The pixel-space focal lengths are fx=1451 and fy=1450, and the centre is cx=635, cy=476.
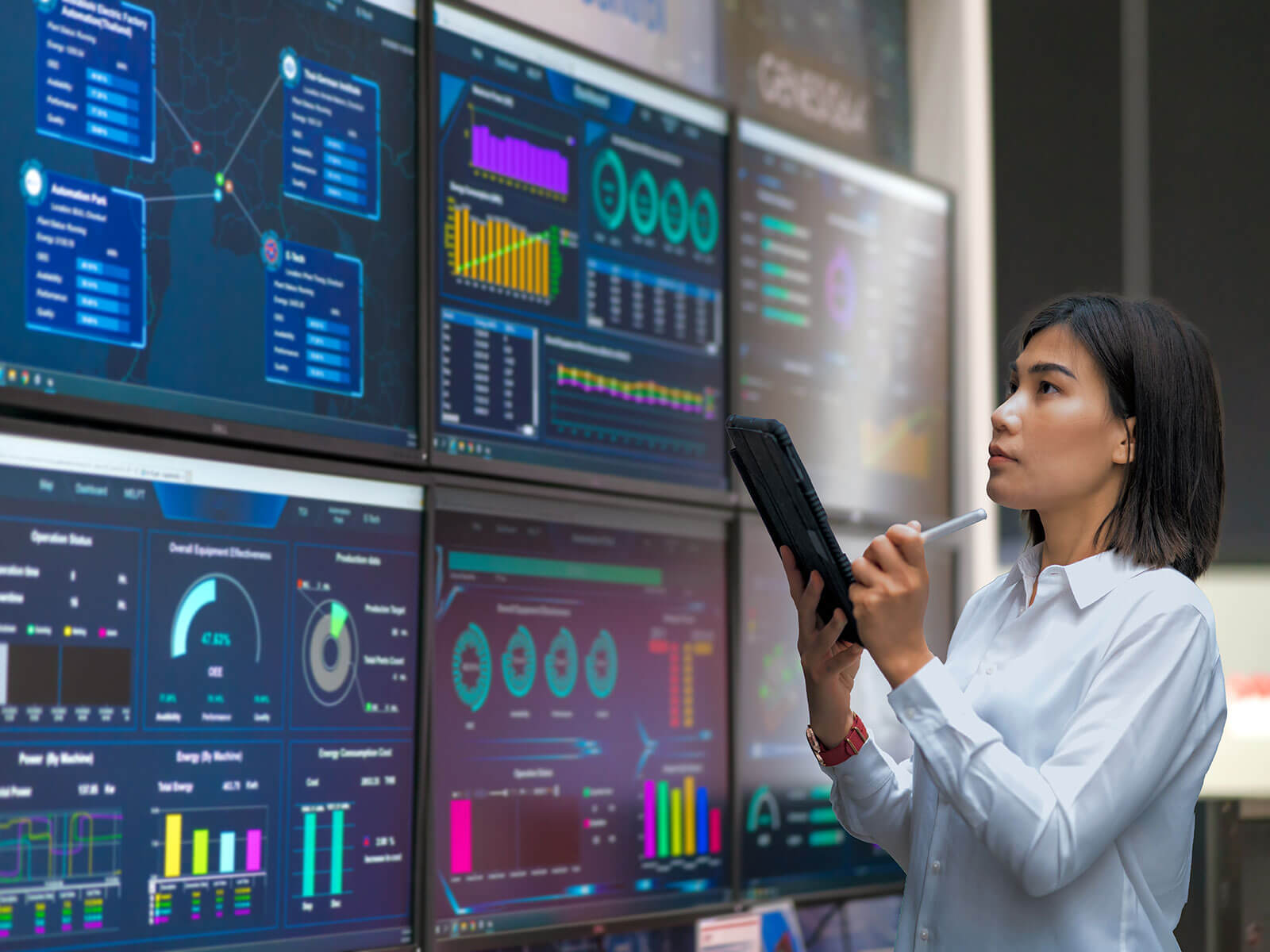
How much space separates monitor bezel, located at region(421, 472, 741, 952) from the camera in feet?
8.06

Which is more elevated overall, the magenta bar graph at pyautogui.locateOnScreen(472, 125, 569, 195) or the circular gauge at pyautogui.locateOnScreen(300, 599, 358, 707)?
the magenta bar graph at pyautogui.locateOnScreen(472, 125, 569, 195)

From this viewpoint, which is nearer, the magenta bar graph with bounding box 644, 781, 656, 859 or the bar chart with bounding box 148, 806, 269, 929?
the bar chart with bounding box 148, 806, 269, 929

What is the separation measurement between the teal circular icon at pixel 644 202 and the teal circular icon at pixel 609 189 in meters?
0.03

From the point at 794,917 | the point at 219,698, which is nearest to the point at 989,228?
the point at 794,917

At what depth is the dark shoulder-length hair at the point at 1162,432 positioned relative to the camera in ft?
5.30

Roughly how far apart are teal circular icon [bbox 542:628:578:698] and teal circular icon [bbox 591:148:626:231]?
828 mm

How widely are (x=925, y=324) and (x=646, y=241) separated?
101cm

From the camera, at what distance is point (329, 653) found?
7.66 feet

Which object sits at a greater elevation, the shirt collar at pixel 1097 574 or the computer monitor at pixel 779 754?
the shirt collar at pixel 1097 574

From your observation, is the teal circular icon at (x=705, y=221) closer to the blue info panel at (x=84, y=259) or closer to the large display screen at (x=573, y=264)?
the large display screen at (x=573, y=264)

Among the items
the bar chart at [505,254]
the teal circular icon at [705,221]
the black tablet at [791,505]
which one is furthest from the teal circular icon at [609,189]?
the black tablet at [791,505]

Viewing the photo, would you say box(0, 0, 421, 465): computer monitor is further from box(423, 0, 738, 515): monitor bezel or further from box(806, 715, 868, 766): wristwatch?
box(806, 715, 868, 766): wristwatch

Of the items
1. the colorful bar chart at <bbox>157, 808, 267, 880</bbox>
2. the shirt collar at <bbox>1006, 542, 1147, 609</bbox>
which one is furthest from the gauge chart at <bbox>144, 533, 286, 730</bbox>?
the shirt collar at <bbox>1006, 542, 1147, 609</bbox>

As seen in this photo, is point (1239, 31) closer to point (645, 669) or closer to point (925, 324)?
point (925, 324)
